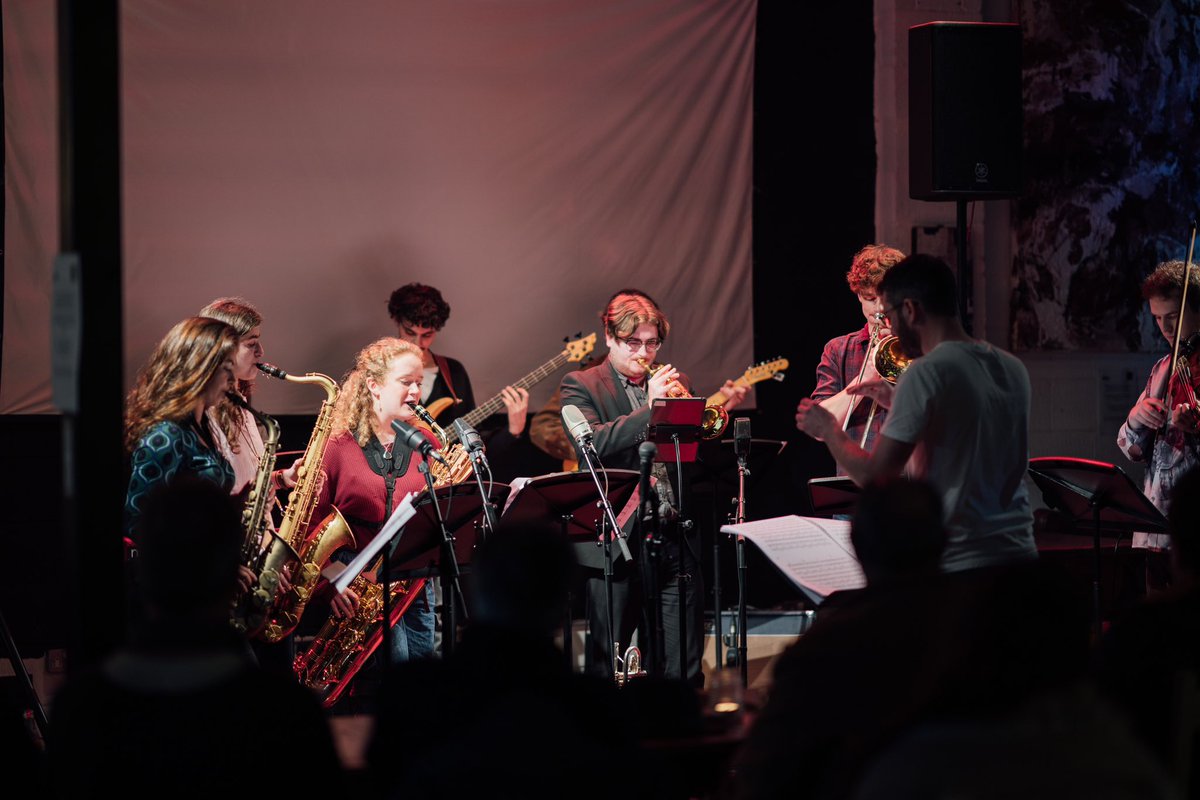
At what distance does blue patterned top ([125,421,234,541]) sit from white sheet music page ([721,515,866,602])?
5.44ft

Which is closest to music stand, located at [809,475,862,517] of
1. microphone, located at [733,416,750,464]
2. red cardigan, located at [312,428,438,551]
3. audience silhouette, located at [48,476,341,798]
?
microphone, located at [733,416,750,464]

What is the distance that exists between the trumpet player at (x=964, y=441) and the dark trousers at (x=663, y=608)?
205cm

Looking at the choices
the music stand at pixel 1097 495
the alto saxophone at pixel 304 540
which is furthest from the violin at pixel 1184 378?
the alto saxophone at pixel 304 540

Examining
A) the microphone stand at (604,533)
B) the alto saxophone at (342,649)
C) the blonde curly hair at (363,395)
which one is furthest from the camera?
the alto saxophone at (342,649)

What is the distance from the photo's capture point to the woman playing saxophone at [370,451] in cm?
523

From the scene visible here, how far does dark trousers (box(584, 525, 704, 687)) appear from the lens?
5754 millimetres

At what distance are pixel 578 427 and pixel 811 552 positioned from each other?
4.23ft

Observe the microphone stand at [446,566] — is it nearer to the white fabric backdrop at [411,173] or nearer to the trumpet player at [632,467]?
the trumpet player at [632,467]

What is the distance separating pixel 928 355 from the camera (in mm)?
3635

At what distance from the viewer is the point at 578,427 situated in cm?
491

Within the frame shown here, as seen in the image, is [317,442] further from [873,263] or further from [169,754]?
[169,754]

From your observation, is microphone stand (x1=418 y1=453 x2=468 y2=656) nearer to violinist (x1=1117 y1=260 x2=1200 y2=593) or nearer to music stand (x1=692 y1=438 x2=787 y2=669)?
music stand (x1=692 y1=438 x2=787 y2=669)

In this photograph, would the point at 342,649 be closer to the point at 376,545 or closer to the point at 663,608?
the point at 663,608

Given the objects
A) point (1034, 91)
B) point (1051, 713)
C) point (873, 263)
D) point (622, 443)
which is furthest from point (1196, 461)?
point (1051, 713)
